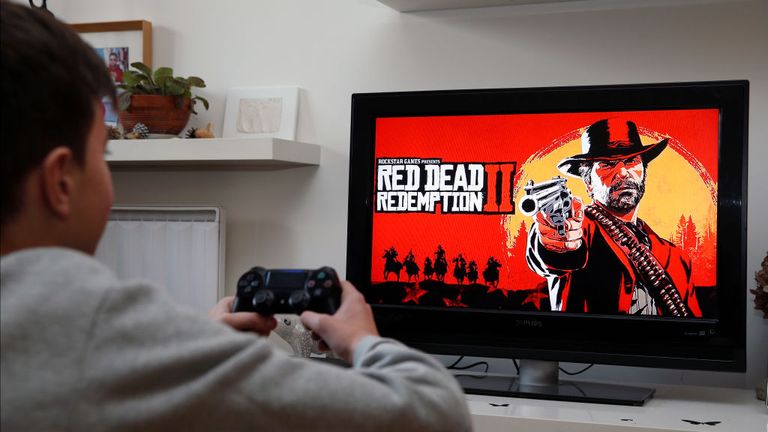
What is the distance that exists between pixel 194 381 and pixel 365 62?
195 cm

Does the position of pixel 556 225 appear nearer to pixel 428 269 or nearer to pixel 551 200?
pixel 551 200

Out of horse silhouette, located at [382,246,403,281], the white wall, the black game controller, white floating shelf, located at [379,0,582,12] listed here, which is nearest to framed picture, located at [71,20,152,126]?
the white wall

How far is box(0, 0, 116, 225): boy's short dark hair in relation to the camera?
1.82 feet

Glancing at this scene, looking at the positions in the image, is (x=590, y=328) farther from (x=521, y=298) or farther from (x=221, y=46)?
(x=221, y=46)

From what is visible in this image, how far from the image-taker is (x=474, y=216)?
2.08 m

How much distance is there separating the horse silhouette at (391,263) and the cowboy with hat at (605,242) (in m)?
0.30

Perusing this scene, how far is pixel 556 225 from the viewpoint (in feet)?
6.63

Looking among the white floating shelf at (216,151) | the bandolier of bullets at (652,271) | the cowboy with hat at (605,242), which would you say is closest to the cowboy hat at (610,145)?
the cowboy with hat at (605,242)

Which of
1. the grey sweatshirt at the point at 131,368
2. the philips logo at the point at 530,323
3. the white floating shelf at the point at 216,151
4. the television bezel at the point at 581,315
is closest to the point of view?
the grey sweatshirt at the point at 131,368

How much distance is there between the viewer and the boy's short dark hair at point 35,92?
556 millimetres

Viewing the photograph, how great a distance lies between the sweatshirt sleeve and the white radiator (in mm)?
1931

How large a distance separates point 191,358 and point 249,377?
35mm

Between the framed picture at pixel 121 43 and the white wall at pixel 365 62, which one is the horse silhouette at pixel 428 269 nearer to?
the white wall at pixel 365 62

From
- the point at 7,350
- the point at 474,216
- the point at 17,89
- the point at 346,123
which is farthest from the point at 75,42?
the point at 346,123
